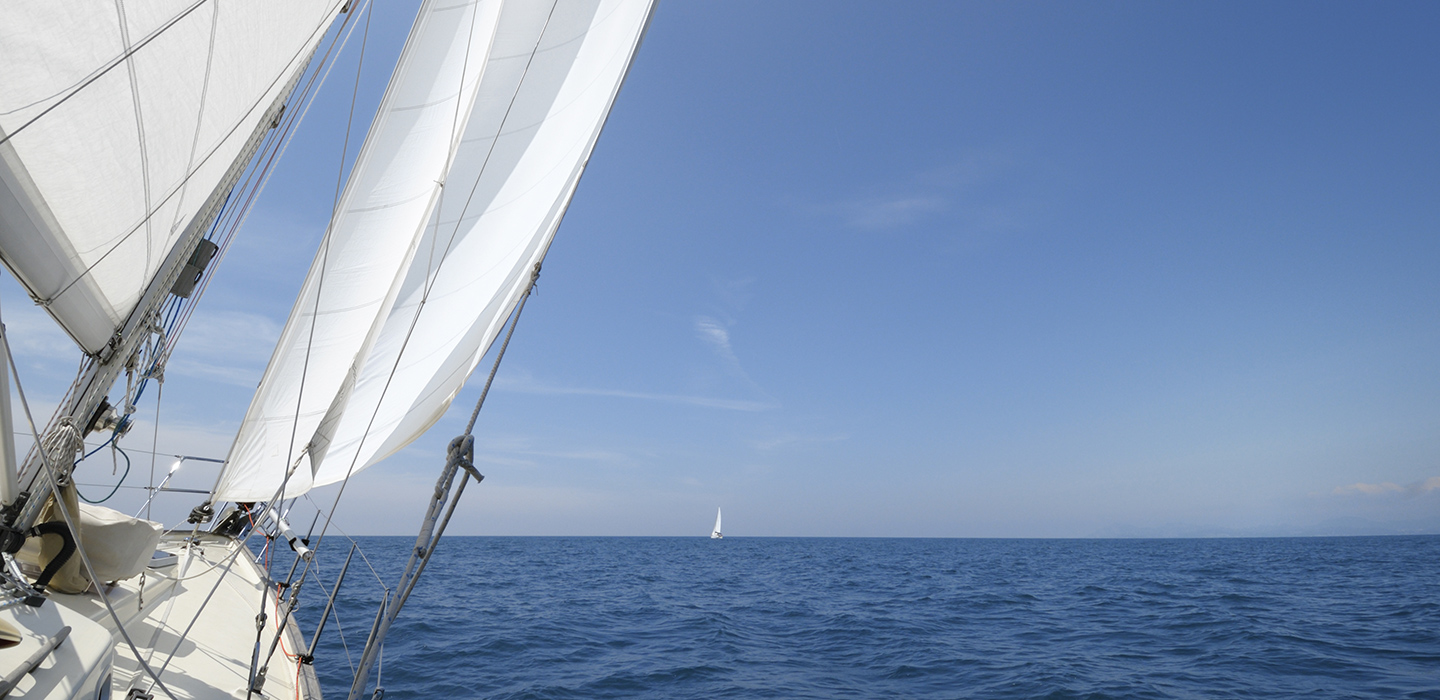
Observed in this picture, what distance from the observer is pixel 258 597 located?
641cm

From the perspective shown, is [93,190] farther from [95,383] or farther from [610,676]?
[610,676]

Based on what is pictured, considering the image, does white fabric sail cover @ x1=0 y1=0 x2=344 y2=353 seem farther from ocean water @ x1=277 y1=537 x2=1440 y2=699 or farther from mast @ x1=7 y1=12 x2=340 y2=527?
ocean water @ x1=277 y1=537 x2=1440 y2=699

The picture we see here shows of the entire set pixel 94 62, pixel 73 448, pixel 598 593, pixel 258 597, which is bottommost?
pixel 598 593

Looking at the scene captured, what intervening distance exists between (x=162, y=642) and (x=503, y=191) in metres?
3.67

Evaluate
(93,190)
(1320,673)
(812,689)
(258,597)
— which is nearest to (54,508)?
(93,190)

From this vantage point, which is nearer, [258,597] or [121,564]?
[121,564]

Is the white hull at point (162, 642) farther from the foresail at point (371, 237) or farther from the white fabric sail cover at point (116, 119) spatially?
the white fabric sail cover at point (116, 119)

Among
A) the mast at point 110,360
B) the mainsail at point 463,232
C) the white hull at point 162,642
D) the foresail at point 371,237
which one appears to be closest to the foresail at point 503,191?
the mainsail at point 463,232

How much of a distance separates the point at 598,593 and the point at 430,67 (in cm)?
1546

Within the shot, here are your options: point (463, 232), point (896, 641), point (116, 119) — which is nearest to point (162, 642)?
point (463, 232)

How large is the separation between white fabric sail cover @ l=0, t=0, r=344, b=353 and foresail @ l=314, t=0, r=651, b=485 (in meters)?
1.29

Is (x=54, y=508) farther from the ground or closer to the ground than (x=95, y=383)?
closer to the ground

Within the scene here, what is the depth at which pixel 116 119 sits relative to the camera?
7.06 ft

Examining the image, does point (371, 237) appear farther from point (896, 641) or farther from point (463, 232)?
point (896, 641)
